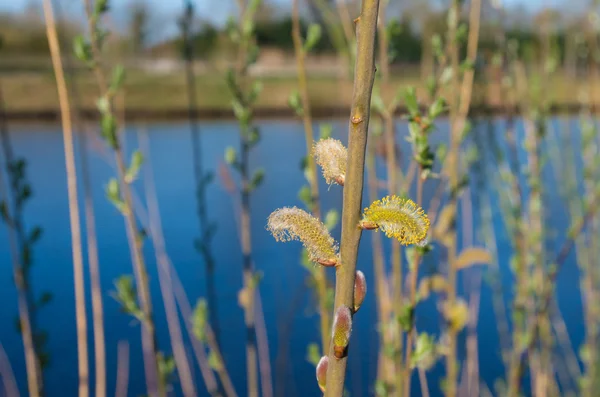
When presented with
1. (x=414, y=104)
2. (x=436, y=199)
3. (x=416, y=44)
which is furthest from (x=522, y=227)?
(x=416, y=44)

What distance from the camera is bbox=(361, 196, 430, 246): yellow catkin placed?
300 mm

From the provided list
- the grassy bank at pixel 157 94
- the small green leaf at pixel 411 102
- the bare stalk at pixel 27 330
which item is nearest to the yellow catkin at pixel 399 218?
the small green leaf at pixel 411 102

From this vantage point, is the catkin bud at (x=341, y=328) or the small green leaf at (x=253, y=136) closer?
the catkin bud at (x=341, y=328)

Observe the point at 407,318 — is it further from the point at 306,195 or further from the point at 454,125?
the point at 454,125

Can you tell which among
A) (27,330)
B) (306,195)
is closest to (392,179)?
(306,195)

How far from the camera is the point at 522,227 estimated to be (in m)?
1.13

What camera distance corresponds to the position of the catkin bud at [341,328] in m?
0.29

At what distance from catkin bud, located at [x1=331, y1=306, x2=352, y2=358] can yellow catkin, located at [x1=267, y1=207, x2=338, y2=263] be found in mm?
27

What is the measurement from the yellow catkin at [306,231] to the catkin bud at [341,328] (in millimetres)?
27

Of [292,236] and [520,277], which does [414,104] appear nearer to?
[292,236]

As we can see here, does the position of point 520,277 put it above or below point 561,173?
below

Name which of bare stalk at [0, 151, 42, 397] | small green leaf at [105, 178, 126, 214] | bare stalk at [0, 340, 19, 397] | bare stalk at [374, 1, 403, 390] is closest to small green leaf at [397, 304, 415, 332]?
bare stalk at [374, 1, 403, 390]

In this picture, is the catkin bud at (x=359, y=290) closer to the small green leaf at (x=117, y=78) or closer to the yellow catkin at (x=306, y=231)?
the yellow catkin at (x=306, y=231)

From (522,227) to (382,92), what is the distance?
1.46 ft
